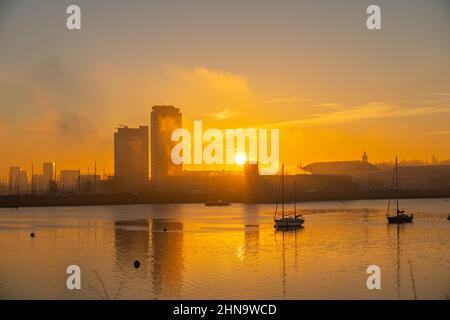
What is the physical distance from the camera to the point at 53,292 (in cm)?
3356

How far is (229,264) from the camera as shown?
147 ft

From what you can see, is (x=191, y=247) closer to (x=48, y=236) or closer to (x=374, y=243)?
(x=374, y=243)

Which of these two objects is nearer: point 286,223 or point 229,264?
point 229,264

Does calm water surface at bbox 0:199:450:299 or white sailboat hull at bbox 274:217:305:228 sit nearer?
calm water surface at bbox 0:199:450:299

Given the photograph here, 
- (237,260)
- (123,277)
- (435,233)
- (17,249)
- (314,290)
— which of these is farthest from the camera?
(435,233)

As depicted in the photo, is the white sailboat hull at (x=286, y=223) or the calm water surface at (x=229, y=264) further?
the white sailboat hull at (x=286, y=223)

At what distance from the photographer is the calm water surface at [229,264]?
3291cm

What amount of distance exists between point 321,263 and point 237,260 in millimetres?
7384

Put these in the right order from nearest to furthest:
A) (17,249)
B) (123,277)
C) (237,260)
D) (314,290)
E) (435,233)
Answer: (314,290), (123,277), (237,260), (17,249), (435,233)

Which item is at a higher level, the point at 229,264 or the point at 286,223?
the point at 286,223

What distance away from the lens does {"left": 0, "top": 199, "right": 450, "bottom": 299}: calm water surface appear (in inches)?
1296
